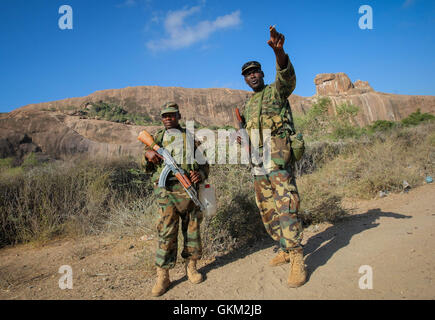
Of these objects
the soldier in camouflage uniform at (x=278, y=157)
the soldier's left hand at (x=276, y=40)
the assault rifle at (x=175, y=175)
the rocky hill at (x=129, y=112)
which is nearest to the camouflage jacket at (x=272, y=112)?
the soldier in camouflage uniform at (x=278, y=157)

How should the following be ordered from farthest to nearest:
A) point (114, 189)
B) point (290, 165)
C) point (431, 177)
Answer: point (114, 189) → point (431, 177) → point (290, 165)

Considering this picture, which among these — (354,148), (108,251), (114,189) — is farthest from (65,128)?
(354,148)

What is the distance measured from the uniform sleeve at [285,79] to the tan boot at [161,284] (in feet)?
6.62

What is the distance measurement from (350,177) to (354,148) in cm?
252

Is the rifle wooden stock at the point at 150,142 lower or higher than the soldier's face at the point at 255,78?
lower

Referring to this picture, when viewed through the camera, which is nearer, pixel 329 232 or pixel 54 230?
A: pixel 329 232

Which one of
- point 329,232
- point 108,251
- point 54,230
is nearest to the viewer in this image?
point 329,232

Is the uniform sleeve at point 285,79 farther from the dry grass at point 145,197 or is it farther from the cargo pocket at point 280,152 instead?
the dry grass at point 145,197

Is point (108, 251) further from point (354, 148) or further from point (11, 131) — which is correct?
point (11, 131)

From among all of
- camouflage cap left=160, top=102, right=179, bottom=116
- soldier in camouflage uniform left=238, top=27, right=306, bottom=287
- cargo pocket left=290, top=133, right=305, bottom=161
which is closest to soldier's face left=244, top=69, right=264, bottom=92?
soldier in camouflage uniform left=238, top=27, right=306, bottom=287

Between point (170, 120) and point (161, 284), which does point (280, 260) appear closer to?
point (161, 284)

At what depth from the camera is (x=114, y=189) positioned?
6.21m

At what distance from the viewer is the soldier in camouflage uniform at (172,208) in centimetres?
238

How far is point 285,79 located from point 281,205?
1.13 metres
